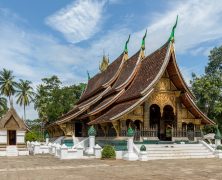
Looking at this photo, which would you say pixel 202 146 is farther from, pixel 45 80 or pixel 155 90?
pixel 45 80

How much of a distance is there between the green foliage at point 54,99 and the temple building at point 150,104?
739 inches

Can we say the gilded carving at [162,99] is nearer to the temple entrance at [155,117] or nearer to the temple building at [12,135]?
the temple entrance at [155,117]

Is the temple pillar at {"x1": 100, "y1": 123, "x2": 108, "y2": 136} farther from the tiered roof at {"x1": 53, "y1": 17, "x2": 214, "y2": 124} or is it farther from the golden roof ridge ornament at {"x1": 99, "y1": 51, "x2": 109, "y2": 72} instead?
the golden roof ridge ornament at {"x1": 99, "y1": 51, "x2": 109, "y2": 72}

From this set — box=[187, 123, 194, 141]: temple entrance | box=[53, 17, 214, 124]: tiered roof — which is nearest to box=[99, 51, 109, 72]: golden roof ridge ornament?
box=[53, 17, 214, 124]: tiered roof

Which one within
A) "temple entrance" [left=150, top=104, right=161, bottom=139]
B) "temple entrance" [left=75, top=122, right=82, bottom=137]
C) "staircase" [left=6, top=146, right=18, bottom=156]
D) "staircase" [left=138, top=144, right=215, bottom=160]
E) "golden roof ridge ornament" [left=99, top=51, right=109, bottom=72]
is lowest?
"staircase" [left=6, top=146, right=18, bottom=156]

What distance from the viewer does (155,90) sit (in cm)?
1997

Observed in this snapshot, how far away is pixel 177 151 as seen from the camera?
1714 centimetres

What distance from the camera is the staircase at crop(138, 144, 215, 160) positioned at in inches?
652

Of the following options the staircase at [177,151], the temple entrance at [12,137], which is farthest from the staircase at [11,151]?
the staircase at [177,151]

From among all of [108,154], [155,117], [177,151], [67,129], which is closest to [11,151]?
[67,129]

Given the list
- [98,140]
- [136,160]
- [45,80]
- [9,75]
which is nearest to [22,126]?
[98,140]

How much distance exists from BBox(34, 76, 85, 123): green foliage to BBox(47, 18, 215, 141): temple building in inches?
739

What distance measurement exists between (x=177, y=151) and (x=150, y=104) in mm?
3672

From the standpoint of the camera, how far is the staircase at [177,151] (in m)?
16.6
